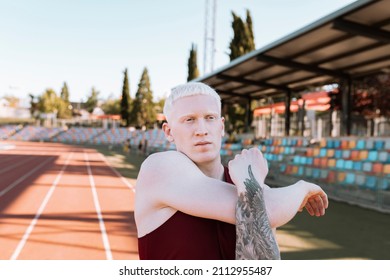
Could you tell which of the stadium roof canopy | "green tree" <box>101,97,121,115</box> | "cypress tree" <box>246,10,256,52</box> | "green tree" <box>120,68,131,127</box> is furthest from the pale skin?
"green tree" <box>101,97,121,115</box>

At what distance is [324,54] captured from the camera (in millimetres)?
13258

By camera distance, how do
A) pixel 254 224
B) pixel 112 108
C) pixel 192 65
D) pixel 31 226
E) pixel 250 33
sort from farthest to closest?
pixel 112 108
pixel 192 65
pixel 250 33
pixel 31 226
pixel 254 224

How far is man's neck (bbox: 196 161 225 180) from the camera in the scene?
1172mm

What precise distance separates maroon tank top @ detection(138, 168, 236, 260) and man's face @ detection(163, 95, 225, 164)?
0.18 metres

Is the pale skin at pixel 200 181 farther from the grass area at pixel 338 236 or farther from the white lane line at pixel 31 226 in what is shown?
the white lane line at pixel 31 226

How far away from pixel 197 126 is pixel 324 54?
1312 cm

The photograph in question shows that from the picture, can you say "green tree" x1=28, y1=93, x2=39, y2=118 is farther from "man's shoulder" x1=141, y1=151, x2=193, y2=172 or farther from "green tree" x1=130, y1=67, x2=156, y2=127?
"man's shoulder" x1=141, y1=151, x2=193, y2=172

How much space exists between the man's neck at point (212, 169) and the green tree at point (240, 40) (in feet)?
118

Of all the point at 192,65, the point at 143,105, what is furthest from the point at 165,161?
the point at 143,105

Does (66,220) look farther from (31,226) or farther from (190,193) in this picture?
(190,193)

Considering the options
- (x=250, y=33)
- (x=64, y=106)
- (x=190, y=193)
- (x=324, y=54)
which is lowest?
(x=190, y=193)
